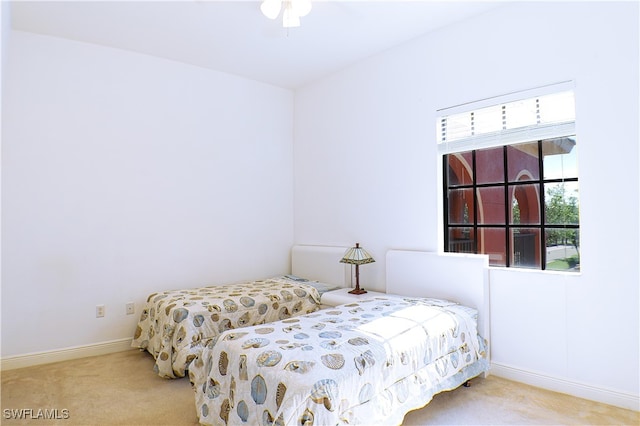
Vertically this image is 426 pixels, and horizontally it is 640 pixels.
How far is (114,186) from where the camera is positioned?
11.6 ft

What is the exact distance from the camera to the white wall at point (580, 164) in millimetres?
2365

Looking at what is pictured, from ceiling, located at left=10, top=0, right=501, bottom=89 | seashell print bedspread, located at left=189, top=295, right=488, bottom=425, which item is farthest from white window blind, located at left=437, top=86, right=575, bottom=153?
seashell print bedspread, located at left=189, top=295, right=488, bottom=425

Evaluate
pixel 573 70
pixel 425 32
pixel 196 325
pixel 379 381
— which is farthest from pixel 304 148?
pixel 379 381

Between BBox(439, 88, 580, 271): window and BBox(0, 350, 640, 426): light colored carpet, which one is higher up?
BBox(439, 88, 580, 271): window

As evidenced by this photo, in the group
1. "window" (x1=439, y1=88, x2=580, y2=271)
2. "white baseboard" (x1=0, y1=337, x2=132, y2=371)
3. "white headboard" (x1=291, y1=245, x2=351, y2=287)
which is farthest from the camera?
"white headboard" (x1=291, y1=245, x2=351, y2=287)

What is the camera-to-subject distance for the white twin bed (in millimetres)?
1660

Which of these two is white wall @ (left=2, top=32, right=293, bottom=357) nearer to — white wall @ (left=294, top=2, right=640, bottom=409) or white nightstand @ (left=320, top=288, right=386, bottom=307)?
white nightstand @ (left=320, top=288, right=386, bottom=307)

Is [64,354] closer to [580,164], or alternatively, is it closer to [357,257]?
[357,257]

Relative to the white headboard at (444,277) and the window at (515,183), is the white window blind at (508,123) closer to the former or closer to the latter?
the window at (515,183)

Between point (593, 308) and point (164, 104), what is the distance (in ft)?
13.2

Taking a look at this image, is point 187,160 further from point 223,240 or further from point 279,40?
point 279,40

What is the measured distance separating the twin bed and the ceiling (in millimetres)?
1996

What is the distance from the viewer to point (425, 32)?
3363mm

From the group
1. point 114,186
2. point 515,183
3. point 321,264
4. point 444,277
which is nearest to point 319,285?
point 321,264
